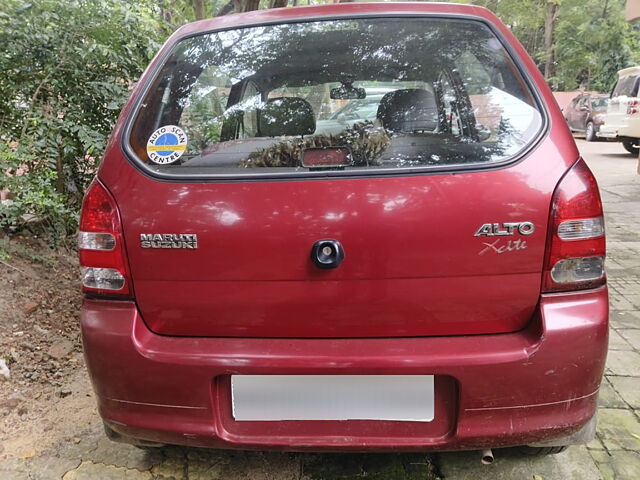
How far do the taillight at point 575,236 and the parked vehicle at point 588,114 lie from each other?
14.9m

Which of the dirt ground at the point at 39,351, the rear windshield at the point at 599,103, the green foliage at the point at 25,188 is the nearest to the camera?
the dirt ground at the point at 39,351

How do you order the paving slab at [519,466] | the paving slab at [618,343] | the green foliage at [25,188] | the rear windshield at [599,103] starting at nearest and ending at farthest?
the paving slab at [519,466]
the paving slab at [618,343]
the green foliage at [25,188]
the rear windshield at [599,103]

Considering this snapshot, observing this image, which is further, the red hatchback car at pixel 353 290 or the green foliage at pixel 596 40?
the green foliage at pixel 596 40

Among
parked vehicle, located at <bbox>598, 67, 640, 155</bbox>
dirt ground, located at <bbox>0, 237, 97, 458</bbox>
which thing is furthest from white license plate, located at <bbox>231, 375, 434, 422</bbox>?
parked vehicle, located at <bbox>598, 67, 640, 155</bbox>

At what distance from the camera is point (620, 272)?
4.15 meters

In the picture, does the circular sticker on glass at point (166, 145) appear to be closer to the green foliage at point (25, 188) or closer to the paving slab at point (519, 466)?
the paving slab at point (519, 466)

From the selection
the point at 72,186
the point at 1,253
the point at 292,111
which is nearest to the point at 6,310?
the point at 1,253

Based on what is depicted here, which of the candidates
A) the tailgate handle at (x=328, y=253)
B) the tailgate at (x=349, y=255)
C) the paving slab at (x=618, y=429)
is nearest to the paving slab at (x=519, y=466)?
the paving slab at (x=618, y=429)

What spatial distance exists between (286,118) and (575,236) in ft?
3.40

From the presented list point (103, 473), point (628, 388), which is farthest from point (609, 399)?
point (103, 473)

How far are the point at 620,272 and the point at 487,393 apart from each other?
10.8 ft

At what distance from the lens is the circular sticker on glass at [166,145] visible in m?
1.64

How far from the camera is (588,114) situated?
1545cm

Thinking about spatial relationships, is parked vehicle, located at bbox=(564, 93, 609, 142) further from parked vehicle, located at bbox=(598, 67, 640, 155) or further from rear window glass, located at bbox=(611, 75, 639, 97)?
parked vehicle, located at bbox=(598, 67, 640, 155)
